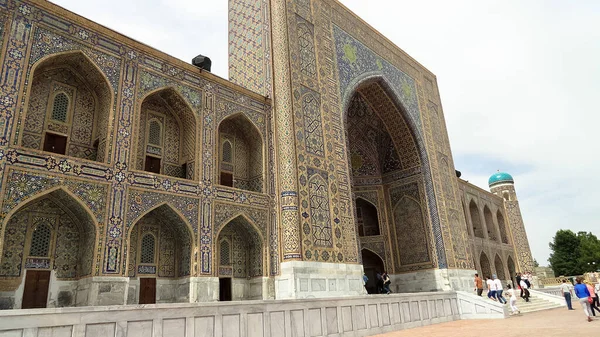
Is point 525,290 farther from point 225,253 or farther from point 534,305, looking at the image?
point 225,253

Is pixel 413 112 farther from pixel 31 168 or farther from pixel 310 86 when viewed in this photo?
pixel 31 168

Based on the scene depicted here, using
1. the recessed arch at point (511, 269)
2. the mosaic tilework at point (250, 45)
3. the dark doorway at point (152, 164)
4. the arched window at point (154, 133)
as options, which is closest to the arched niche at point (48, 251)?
the dark doorway at point (152, 164)

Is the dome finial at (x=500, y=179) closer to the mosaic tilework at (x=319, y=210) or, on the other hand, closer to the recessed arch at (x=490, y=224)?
the recessed arch at (x=490, y=224)

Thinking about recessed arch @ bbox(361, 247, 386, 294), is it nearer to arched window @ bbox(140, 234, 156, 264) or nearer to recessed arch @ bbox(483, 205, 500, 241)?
arched window @ bbox(140, 234, 156, 264)

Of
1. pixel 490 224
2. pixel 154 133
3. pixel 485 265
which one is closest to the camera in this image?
pixel 154 133

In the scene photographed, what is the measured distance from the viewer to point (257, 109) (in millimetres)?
9602

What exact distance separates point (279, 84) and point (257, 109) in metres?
0.85

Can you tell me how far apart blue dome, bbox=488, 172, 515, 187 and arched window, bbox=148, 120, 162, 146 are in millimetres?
23386

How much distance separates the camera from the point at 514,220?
23.7 metres

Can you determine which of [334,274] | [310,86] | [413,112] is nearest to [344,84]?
[310,86]

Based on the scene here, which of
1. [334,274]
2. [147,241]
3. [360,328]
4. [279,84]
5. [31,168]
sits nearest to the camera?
[31,168]

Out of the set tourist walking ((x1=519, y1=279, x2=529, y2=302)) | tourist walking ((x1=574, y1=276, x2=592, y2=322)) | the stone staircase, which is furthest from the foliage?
tourist walking ((x1=574, y1=276, x2=592, y2=322))

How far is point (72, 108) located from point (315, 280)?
18.6ft

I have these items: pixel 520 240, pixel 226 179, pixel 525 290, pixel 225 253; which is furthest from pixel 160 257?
pixel 520 240
